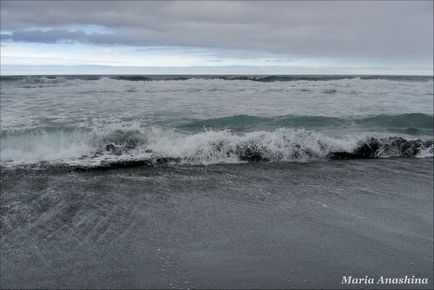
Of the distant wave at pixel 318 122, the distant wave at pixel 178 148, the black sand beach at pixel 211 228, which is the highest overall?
the distant wave at pixel 318 122

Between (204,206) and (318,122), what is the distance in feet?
32.9

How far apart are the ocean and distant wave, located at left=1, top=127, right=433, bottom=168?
0.15 feet

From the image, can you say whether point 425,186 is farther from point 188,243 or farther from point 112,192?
point 112,192

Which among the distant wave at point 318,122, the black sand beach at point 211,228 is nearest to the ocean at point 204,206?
the black sand beach at point 211,228

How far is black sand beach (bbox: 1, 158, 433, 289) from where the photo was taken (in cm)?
431

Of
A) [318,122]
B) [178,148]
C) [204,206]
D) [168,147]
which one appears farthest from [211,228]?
[318,122]

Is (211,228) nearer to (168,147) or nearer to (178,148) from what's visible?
(178,148)

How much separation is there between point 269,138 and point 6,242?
7.36 metres

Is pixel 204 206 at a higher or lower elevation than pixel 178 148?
lower

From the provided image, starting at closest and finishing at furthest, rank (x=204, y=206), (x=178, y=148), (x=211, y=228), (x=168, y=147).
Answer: (x=211, y=228), (x=204, y=206), (x=178, y=148), (x=168, y=147)

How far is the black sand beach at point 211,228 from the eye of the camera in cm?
431

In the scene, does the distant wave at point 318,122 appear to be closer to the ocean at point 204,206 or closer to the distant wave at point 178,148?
the ocean at point 204,206

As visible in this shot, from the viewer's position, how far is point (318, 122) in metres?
15.5

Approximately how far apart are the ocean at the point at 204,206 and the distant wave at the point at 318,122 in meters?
0.37
